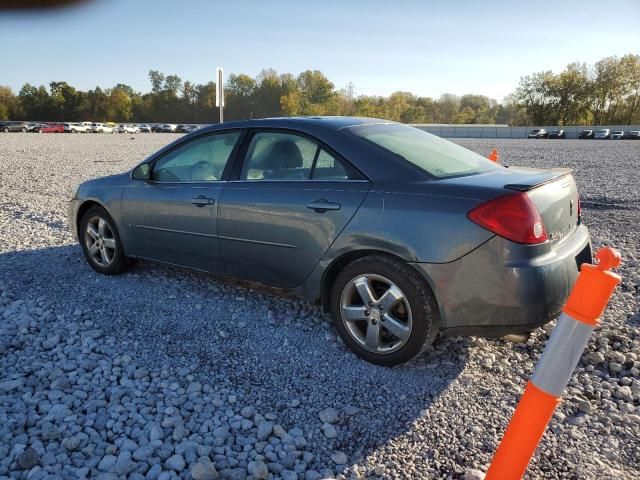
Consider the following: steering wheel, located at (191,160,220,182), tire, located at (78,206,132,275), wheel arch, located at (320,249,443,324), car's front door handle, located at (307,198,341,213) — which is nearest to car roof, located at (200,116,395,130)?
steering wheel, located at (191,160,220,182)

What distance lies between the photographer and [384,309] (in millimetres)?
3135

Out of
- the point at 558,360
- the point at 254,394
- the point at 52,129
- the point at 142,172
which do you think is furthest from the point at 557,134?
the point at 558,360

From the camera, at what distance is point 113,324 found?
3.82m

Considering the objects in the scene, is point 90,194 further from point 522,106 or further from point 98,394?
point 522,106

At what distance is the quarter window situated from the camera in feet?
13.5

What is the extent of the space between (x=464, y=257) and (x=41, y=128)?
7336 centimetres

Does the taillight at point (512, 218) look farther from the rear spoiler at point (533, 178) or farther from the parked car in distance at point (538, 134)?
the parked car in distance at point (538, 134)

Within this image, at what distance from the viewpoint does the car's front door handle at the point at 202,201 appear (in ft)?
13.1

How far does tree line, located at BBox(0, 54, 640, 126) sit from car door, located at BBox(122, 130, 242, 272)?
266 ft

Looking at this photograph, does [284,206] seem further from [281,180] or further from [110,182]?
[110,182]

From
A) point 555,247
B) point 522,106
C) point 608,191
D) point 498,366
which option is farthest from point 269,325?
point 522,106

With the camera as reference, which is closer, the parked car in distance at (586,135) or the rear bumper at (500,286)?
the rear bumper at (500,286)

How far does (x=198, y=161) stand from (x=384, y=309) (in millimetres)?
2192

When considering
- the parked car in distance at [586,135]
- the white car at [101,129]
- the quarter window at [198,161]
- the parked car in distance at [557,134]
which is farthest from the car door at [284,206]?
the white car at [101,129]
